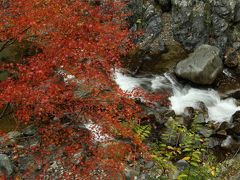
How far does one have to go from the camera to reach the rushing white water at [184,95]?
15791mm

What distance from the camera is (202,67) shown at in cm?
1672

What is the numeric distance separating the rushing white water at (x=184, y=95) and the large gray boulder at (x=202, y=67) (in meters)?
0.59

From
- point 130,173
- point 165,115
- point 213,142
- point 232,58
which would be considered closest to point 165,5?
point 232,58

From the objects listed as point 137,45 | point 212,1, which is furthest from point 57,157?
point 212,1

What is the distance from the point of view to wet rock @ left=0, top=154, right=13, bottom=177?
10.6 meters

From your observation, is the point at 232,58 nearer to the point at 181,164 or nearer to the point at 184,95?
the point at 184,95

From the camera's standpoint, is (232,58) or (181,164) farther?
(232,58)

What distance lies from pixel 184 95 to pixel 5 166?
9898mm

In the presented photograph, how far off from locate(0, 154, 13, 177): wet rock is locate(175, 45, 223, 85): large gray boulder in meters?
10.2

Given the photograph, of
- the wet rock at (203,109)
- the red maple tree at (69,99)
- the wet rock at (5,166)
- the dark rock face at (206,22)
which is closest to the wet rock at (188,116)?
the wet rock at (203,109)

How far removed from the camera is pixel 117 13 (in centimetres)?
2108

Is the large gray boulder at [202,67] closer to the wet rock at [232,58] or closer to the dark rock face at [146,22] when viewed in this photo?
the wet rock at [232,58]

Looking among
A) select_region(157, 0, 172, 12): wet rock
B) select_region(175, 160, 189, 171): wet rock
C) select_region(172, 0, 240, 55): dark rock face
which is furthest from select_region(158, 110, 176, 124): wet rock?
select_region(157, 0, 172, 12): wet rock

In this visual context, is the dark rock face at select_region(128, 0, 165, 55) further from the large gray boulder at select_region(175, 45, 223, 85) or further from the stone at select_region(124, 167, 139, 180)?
the stone at select_region(124, 167, 139, 180)
